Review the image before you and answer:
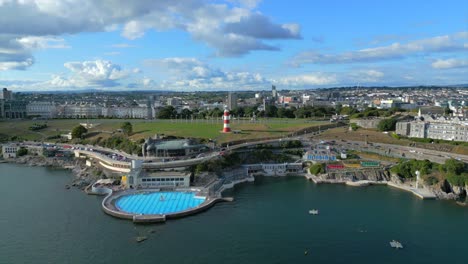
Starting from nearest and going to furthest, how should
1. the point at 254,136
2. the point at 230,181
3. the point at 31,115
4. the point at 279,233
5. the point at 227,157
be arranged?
the point at 279,233 → the point at 230,181 → the point at 227,157 → the point at 254,136 → the point at 31,115

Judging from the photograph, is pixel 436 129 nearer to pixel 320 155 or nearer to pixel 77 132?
pixel 320 155

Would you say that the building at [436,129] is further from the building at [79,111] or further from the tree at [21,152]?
the building at [79,111]

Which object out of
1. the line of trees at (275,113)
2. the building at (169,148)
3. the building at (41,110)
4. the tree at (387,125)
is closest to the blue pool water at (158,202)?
the building at (169,148)

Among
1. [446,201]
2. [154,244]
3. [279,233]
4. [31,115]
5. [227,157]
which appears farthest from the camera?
[31,115]

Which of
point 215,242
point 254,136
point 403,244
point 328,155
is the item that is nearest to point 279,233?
point 215,242

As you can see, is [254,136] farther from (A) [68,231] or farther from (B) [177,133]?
(A) [68,231]

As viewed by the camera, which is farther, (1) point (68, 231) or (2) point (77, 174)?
(2) point (77, 174)
